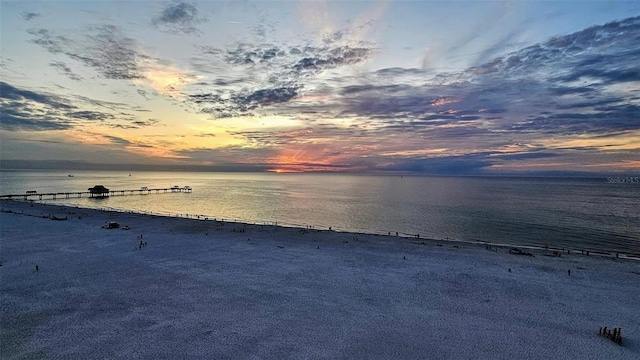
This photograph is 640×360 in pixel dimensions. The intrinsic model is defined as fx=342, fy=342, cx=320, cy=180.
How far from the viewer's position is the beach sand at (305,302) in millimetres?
15133

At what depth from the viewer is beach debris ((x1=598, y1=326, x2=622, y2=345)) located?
16.1 metres

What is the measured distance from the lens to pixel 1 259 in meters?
28.4

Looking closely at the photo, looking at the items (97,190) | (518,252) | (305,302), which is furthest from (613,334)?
(97,190)

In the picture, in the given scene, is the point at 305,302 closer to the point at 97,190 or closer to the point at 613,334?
the point at 613,334

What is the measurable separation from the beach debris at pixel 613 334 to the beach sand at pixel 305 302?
31 centimetres

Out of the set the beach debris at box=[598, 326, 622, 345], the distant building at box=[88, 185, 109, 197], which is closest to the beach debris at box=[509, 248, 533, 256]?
the beach debris at box=[598, 326, 622, 345]

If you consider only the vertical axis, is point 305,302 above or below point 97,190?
below

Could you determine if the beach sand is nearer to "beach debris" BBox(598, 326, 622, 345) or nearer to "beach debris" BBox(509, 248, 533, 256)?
"beach debris" BBox(598, 326, 622, 345)

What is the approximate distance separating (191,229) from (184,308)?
2843 cm

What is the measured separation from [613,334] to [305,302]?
1550 cm

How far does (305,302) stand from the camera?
2023 cm

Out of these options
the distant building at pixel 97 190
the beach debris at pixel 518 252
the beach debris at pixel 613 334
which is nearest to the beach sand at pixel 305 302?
the beach debris at pixel 613 334

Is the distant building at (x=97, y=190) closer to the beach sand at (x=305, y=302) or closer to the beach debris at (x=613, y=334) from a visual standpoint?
the beach sand at (x=305, y=302)

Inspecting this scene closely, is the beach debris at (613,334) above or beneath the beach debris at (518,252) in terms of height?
beneath
